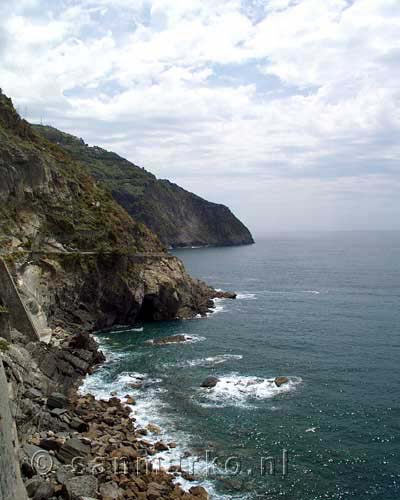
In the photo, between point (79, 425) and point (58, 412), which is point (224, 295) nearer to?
point (58, 412)

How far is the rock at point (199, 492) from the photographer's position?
2502 cm

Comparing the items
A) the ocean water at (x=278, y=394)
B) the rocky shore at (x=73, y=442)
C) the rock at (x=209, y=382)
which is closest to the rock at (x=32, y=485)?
the rocky shore at (x=73, y=442)

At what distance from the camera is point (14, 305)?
4531 cm

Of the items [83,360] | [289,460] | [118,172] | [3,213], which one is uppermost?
[118,172]

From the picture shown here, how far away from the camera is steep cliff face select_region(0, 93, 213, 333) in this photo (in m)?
56.9

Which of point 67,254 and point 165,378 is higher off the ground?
point 67,254

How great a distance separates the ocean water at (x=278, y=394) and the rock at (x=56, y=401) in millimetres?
5528

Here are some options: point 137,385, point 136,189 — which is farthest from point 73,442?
point 136,189

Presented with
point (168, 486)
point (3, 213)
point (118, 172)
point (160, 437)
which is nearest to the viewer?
point (168, 486)

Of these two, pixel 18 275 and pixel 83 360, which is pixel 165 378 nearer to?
pixel 83 360

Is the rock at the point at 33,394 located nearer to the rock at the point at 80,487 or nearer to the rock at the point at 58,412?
the rock at the point at 58,412

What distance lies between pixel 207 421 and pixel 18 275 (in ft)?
90.9

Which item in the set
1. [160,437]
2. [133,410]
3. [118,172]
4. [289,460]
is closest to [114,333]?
[133,410]

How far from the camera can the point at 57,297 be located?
58.1 metres
